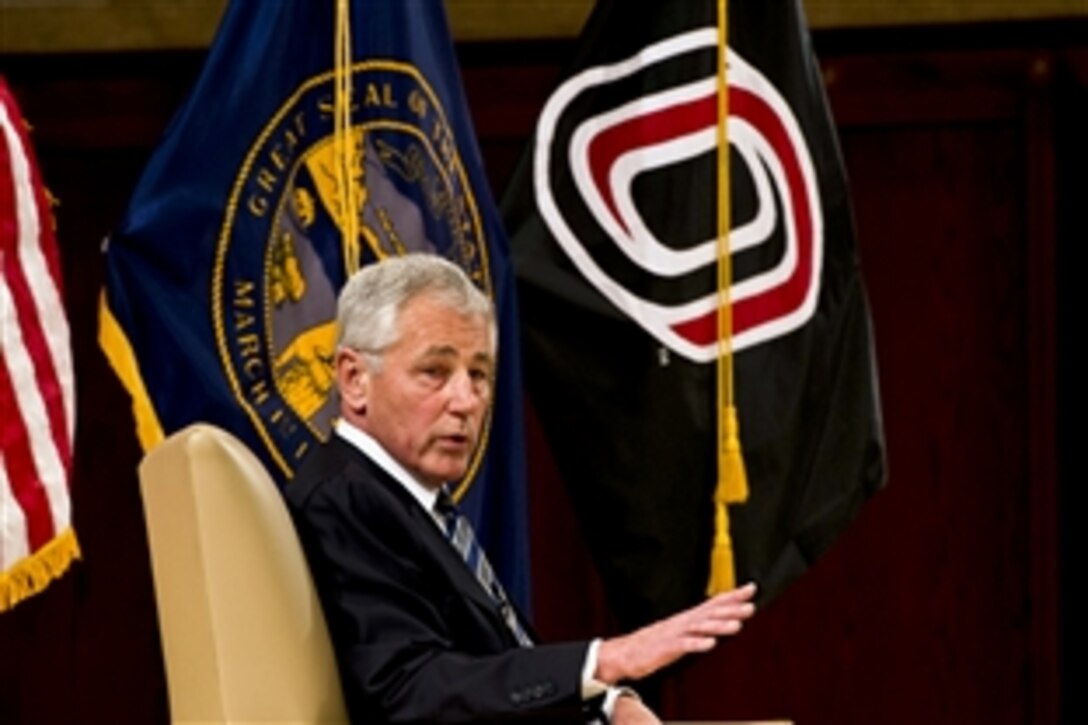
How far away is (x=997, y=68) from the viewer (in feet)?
15.2

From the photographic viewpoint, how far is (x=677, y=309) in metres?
3.75

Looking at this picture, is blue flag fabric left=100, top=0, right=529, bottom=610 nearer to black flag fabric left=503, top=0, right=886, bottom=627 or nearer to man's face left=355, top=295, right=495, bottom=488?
black flag fabric left=503, top=0, right=886, bottom=627

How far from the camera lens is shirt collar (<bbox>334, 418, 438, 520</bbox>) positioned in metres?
2.70

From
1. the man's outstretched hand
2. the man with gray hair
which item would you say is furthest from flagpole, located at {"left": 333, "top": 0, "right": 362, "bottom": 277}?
the man's outstretched hand

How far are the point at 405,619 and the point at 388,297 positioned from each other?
40 centimetres

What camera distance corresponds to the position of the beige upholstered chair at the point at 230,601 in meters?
2.47

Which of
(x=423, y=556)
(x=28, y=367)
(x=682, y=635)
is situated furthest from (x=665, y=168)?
(x=682, y=635)

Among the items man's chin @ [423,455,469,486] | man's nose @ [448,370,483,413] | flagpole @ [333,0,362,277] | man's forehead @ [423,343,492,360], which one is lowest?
man's chin @ [423,455,469,486]

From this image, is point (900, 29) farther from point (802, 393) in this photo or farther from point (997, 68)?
point (802, 393)

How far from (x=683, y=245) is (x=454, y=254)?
0.39m

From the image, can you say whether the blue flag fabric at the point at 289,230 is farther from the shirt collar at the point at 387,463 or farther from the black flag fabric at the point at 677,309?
the shirt collar at the point at 387,463

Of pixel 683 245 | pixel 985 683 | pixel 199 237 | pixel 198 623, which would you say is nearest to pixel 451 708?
pixel 198 623

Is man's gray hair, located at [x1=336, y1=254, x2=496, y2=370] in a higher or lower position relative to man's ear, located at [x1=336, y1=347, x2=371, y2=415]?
higher

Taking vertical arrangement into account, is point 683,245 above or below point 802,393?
above
